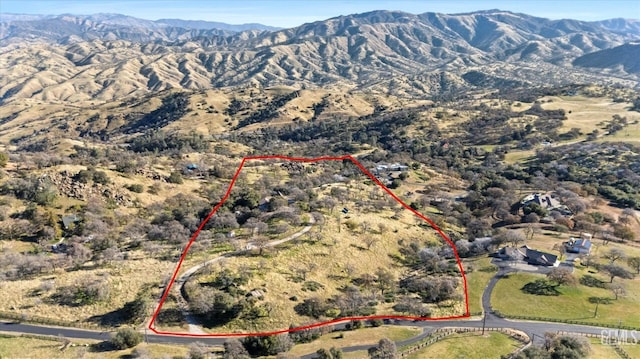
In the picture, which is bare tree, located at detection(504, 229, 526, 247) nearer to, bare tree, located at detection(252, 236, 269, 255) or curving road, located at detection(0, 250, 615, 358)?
curving road, located at detection(0, 250, 615, 358)

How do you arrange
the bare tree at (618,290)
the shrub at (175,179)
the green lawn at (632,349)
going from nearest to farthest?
the green lawn at (632,349)
the bare tree at (618,290)
the shrub at (175,179)

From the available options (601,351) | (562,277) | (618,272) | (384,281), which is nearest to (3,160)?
(384,281)

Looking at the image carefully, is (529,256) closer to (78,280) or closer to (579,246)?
(579,246)

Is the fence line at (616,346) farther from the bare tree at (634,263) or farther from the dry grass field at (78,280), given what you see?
the dry grass field at (78,280)

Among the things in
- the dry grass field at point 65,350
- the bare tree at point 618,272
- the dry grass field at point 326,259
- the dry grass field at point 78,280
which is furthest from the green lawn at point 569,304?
the dry grass field at point 78,280

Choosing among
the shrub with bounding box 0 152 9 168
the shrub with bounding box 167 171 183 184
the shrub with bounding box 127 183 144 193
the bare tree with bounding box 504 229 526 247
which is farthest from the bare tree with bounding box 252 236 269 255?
the shrub with bounding box 0 152 9 168
